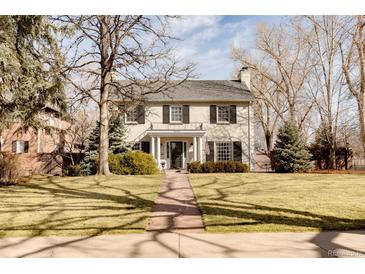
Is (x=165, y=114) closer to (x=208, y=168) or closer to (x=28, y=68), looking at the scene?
(x=208, y=168)

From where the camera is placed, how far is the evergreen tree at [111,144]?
63.5ft

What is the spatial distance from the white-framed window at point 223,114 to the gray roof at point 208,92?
2.32ft

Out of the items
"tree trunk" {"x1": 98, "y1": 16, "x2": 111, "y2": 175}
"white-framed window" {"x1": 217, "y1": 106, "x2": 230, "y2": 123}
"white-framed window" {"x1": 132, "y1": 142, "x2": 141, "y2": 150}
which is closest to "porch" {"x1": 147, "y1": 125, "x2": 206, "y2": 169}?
"white-framed window" {"x1": 132, "y1": 142, "x2": 141, "y2": 150}

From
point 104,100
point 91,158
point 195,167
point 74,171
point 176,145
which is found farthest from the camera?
point 176,145

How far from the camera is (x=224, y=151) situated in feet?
71.8

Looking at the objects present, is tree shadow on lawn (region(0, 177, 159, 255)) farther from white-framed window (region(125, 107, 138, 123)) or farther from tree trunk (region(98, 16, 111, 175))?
white-framed window (region(125, 107, 138, 123))

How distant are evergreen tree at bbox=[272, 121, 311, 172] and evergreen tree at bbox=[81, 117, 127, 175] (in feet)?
31.5

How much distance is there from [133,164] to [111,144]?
361 cm

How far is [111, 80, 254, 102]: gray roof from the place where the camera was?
2173 centimetres

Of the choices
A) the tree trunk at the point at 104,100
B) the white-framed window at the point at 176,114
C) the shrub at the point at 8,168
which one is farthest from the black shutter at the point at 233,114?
the shrub at the point at 8,168

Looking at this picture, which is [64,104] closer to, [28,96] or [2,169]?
[28,96]

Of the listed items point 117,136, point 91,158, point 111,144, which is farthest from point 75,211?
point 117,136

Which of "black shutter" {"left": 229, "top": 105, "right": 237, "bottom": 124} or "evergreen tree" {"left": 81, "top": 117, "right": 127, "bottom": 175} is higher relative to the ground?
"black shutter" {"left": 229, "top": 105, "right": 237, "bottom": 124}
